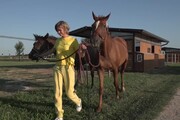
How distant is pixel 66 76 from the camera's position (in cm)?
603

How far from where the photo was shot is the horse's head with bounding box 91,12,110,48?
21.8 ft

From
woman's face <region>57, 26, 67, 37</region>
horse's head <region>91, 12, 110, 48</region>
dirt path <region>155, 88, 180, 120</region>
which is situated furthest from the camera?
dirt path <region>155, 88, 180, 120</region>

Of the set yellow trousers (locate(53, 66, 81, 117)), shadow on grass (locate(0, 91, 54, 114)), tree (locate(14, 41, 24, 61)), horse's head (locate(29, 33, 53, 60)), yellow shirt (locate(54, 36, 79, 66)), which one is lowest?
shadow on grass (locate(0, 91, 54, 114))

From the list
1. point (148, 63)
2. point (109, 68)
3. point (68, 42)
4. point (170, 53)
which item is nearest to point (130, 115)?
point (109, 68)

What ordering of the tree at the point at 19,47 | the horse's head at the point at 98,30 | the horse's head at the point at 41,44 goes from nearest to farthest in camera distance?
the horse's head at the point at 98,30, the horse's head at the point at 41,44, the tree at the point at 19,47

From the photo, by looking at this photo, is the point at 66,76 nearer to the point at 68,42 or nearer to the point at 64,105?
the point at 68,42

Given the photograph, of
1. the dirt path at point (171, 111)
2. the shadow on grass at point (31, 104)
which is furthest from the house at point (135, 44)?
the shadow on grass at point (31, 104)

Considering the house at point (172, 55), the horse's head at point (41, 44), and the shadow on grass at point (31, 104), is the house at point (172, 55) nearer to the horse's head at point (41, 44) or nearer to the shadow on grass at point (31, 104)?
the horse's head at point (41, 44)

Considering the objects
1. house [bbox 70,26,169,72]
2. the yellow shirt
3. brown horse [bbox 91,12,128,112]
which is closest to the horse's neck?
brown horse [bbox 91,12,128,112]

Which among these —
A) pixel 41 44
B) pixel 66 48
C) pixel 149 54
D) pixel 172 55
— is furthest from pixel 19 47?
pixel 66 48

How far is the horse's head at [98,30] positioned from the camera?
6646 millimetres

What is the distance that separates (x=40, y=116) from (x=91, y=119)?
108 cm

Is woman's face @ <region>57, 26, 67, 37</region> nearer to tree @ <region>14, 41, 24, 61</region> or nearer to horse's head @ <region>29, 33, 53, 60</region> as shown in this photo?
horse's head @ <region>29, 33, 53, 60</region>

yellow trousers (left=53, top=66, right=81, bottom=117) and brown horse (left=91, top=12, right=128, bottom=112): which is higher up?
brown horse (left=91, top=12, right=128, bottom=112)
